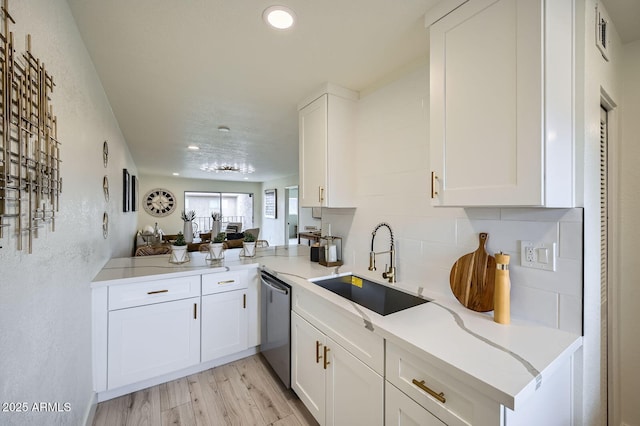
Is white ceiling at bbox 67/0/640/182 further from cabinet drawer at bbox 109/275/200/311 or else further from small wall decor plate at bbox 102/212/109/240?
cabinet drawer at bbox 109/275/200/311

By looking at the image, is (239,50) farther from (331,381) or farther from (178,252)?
(331,381)

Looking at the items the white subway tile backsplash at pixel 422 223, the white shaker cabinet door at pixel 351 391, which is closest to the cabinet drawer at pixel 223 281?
the white subway tile backsplash at pixel 422 223

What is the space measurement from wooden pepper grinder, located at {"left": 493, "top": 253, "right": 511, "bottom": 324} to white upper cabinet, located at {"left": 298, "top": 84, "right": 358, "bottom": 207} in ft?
3.85

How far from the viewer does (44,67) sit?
986 mm

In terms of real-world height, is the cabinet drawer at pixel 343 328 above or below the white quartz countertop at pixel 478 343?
below

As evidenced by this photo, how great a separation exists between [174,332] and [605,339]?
260cm

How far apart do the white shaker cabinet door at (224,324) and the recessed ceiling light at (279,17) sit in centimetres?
190

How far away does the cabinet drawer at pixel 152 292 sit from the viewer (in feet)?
5.98

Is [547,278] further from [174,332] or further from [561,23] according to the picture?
[174,332]

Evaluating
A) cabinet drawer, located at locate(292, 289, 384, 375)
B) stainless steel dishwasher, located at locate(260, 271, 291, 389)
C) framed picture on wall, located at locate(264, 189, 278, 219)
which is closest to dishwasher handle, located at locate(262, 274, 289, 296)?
stainless steel dishwasher, located at locate(260, 271, 291, 389)

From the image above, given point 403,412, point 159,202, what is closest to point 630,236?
point 403,412

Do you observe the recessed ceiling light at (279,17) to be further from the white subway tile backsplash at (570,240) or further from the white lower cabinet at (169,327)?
the white lower cabinet at (169,327)

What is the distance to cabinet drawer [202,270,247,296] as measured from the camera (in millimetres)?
2120

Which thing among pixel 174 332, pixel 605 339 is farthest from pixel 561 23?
pixel 174 332
